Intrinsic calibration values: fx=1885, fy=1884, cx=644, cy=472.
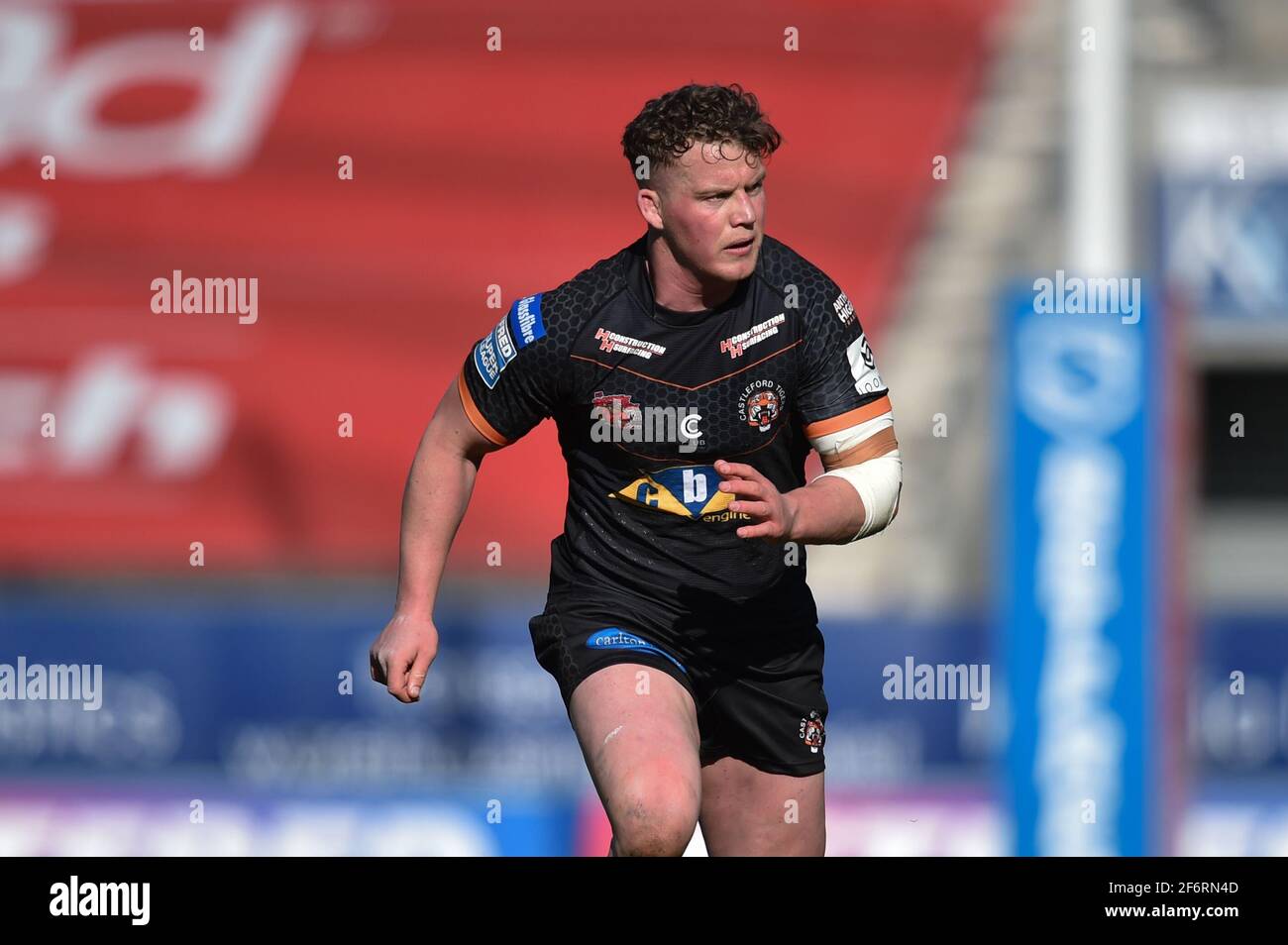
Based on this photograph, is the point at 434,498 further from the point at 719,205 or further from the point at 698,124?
the point at 698,124

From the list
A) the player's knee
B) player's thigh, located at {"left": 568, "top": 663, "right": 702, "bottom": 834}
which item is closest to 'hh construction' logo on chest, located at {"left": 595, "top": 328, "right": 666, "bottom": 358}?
player's thigh, located at {"left": 568, "top": 663, "right": 702, "bottom": 834}

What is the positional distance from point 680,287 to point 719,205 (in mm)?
263

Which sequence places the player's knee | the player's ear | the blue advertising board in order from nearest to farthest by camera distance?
the player's knee, the player's ear, the blue advertising board

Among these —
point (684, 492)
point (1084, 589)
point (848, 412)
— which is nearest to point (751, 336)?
point (848, 412)

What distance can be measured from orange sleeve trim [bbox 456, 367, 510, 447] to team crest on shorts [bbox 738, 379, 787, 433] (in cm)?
59

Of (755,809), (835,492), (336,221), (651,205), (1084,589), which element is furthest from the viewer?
(336,221)

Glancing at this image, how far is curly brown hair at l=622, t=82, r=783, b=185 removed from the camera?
4262 mm

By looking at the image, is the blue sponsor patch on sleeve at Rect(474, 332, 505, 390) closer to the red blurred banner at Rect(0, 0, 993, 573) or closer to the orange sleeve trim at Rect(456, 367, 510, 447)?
the orange sleeve trim at Rect(456, 367, 510, 447)

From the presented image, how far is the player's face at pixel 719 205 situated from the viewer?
4250 mm

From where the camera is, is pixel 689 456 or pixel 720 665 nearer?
pixel 689 456

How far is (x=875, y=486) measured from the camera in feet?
14.5

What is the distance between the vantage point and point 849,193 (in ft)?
33.4

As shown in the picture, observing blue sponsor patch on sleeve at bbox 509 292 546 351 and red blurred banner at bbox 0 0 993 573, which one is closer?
blue sponsor patch on sleeve at bbox 509 292 546 351

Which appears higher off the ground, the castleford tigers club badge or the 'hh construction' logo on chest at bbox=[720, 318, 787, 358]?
the 'hh construction' logo on chest at bbox=[720, 318, 787, 358]
